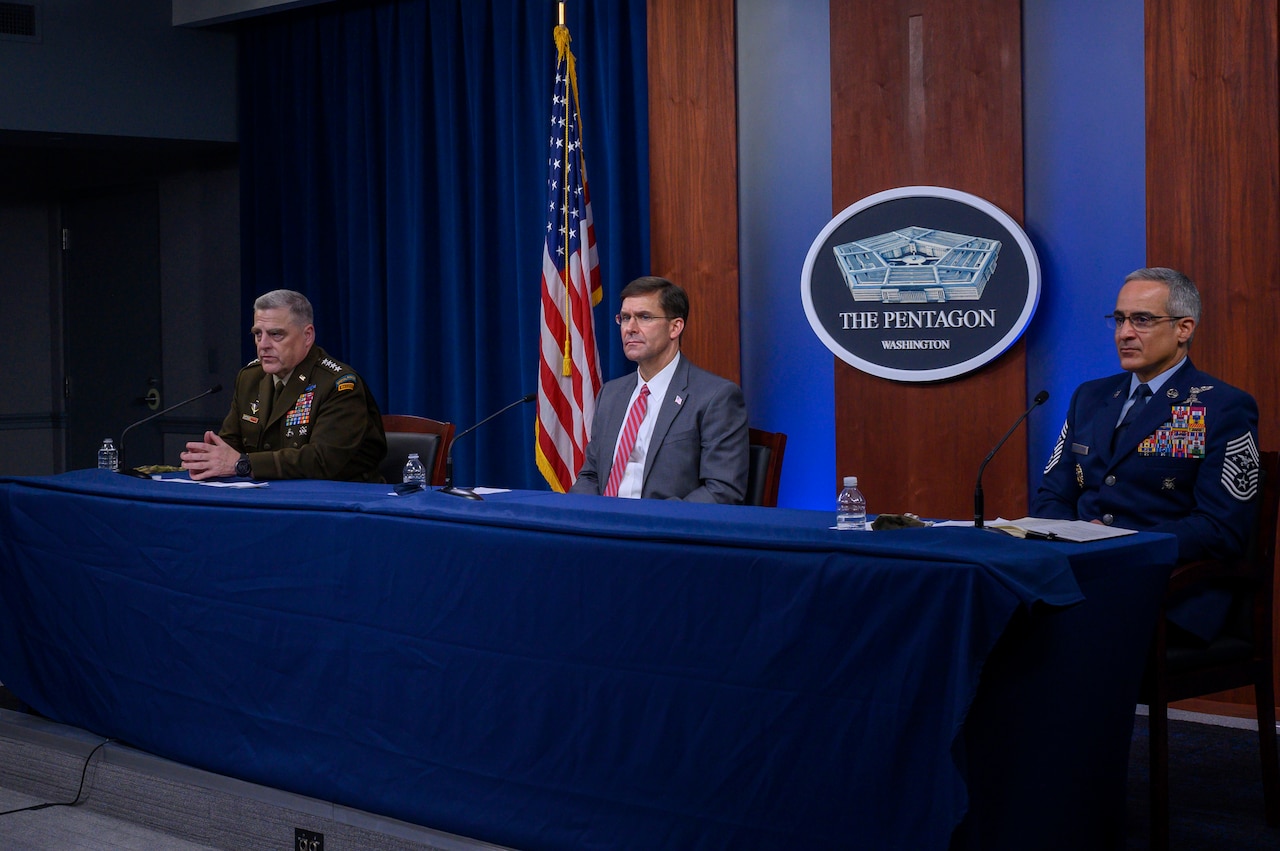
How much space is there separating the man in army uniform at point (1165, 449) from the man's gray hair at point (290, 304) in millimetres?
2107

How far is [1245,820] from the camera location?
2.78 metres

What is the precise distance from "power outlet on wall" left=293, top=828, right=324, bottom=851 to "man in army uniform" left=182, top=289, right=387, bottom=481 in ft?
3.48

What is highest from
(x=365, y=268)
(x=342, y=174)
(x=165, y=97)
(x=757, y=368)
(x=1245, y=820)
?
(x=165, y=97)

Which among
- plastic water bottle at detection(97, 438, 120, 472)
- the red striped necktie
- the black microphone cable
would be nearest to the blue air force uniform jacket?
the red striped necktie

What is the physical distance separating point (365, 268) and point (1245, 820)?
4.34 metres

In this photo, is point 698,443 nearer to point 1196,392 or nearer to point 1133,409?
point 1133,409

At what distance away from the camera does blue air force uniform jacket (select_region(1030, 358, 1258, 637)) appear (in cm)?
278

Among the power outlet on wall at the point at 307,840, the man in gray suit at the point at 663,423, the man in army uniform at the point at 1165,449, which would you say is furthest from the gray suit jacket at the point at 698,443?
the power outlet on wall at the point at 307,840

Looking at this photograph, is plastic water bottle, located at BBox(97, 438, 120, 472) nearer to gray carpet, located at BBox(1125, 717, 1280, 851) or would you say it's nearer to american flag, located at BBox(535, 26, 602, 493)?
american flag, located at BBox(535, 26, 602, 493)

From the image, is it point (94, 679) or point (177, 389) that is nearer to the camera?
point (94, 679)

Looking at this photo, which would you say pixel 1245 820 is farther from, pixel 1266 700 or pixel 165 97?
pixel 165 97

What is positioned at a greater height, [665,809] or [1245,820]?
[665,809]

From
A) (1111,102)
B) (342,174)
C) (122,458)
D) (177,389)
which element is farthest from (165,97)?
(1111,102)

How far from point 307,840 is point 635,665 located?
89cm
